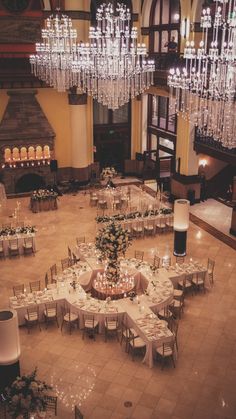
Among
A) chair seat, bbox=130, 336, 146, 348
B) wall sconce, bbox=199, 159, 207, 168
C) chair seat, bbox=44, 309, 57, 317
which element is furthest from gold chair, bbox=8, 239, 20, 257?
wall sconce, bbox=199, 159, 207, 168

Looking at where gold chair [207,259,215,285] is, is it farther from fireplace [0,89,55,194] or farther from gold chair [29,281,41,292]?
fireplace [0,89,55,194]

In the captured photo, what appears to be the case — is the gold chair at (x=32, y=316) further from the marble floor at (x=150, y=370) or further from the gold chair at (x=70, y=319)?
the gold chair at (x=70, y=319)

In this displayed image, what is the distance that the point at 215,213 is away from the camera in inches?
774

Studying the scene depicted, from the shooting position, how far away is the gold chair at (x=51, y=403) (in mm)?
8725

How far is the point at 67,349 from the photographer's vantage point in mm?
11016

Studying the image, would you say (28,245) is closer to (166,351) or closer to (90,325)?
(90,325)

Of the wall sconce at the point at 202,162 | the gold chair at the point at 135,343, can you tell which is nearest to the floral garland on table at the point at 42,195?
the wall sconce at the point at 202,162

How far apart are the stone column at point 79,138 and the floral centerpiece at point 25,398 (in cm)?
1559

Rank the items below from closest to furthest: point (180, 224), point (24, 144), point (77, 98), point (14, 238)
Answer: point (180, 224), point (14, 238), point (24, 144), point (77, 98)

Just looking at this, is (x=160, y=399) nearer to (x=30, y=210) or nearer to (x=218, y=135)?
(x=218, y=135)

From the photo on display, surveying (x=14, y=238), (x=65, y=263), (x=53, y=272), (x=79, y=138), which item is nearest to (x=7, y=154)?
(x=79, y=138)

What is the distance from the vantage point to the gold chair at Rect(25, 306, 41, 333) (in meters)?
11.7

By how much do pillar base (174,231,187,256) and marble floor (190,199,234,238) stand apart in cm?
271

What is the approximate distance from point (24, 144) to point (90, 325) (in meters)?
12.7
